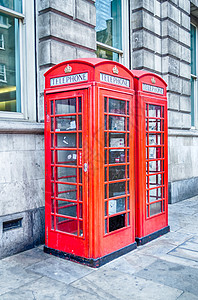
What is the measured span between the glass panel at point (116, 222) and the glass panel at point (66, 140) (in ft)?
3.77

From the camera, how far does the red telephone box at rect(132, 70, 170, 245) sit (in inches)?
187

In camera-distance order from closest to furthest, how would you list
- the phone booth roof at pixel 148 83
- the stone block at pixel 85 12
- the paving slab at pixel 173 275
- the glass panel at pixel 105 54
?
the paving slab at pixel 173 275 < the phone booth roof at pixel 148 83 < the stone block at pixel 85 12 < the glass panel at pixel 105 54

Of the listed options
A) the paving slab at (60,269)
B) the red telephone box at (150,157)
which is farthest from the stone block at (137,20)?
the paving slab at (60,269)

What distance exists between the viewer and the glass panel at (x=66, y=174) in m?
4.43

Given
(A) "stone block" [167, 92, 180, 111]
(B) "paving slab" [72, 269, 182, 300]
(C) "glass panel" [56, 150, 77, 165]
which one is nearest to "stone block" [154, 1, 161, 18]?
(A) "stone block" [167, 92, 180, 111]

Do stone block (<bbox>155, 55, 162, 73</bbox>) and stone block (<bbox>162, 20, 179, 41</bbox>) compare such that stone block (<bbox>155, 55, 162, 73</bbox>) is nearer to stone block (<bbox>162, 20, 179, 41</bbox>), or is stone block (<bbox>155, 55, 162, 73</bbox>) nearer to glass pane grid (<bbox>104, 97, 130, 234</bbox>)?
stone block (<bbox>162, 20, 179, 41</bbox>)

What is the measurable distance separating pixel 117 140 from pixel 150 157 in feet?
3.17

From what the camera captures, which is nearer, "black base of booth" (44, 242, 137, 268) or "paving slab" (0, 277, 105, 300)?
"paving slab" (0, 277, 105, 300)

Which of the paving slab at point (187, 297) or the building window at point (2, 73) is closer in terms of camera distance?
the paving slab at point (187, 297)

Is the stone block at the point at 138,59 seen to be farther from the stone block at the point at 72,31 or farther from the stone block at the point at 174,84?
the stone block at the point at 72,31

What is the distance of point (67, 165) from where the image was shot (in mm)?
4289

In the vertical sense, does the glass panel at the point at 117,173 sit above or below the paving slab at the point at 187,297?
above

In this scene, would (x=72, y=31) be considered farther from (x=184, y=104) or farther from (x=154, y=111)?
(x=184, y=104)

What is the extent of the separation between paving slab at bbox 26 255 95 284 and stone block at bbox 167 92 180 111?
5273 mm
